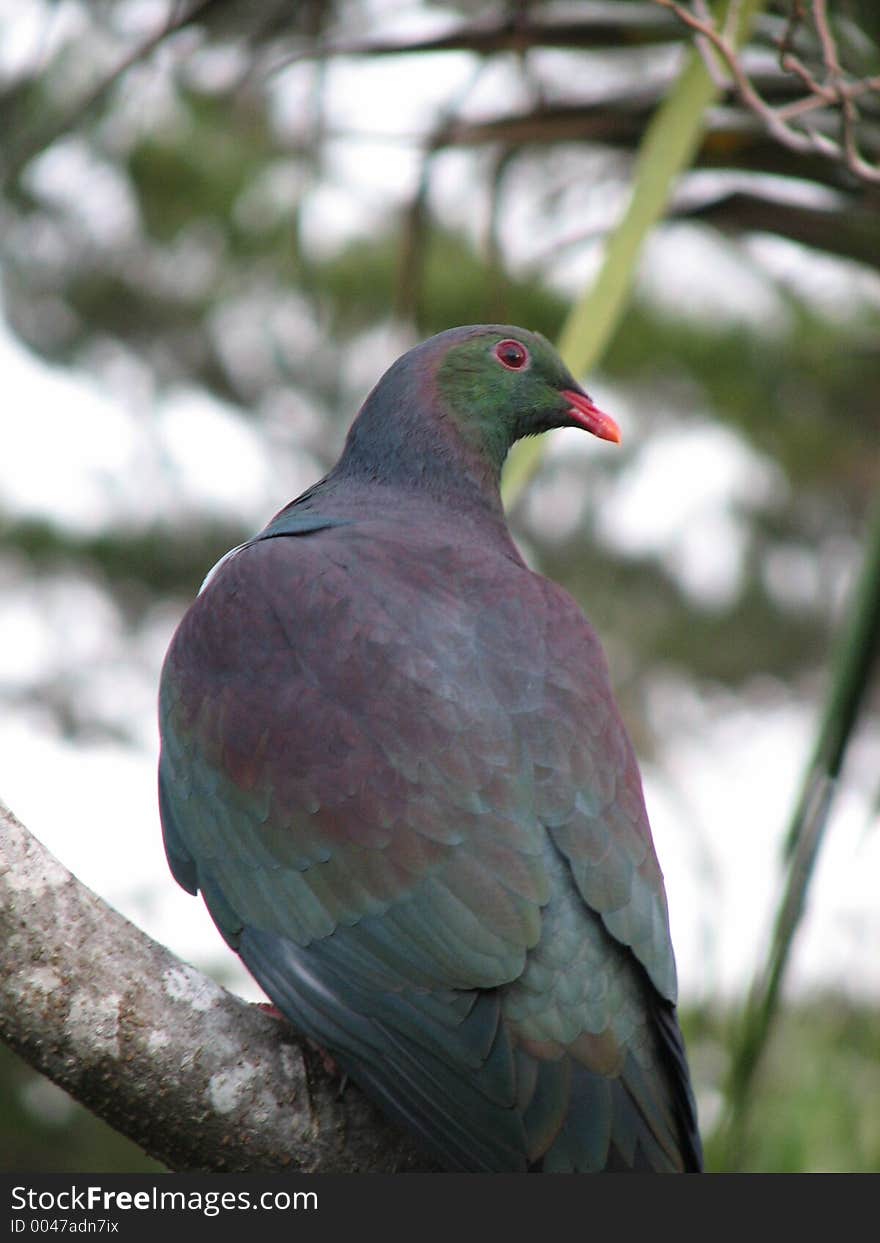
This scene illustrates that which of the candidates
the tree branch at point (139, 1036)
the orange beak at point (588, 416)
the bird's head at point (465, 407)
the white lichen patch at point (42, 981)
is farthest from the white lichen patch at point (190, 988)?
the orange beak at point (588, 416)

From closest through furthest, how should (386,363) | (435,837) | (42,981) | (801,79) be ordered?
1. (42,981)
2. (435,837)
3. (801,79)
4. (386,363)

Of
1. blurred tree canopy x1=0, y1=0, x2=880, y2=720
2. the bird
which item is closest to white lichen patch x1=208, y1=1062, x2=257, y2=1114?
the bird

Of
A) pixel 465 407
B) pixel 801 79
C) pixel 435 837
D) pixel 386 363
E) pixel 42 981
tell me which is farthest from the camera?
pixel 386 363

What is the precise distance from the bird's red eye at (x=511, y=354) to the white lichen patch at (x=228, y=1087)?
4.72 feet

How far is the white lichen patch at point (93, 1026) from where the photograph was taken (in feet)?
6.28

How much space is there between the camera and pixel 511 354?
296 cm

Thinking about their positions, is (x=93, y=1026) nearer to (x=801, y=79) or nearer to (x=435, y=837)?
(x=435, y=837)

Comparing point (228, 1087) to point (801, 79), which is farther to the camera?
point (801, 79)

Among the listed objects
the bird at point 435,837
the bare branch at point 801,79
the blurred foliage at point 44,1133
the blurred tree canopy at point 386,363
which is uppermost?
the bare branch at point 801,79

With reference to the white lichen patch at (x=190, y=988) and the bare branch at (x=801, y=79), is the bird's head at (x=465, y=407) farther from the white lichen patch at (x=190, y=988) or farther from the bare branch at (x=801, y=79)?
the white lichen patch at (x=190, y=988)

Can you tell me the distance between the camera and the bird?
6.88 feet

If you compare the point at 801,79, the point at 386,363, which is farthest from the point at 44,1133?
the point at 801,79

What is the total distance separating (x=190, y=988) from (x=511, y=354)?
142 centimetres

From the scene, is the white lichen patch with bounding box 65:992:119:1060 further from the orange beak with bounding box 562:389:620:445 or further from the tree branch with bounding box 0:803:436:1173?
the orange beak with bounding box 562:389:620:445
